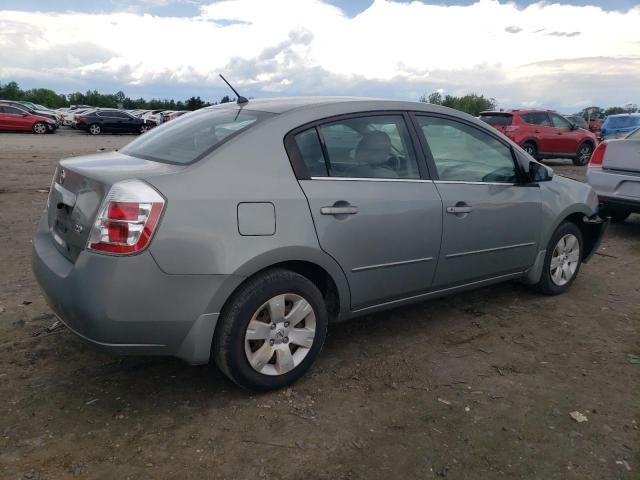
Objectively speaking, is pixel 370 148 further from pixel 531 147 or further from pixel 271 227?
pixel 531 147

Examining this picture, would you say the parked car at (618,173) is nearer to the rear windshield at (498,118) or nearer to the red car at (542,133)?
the red car at (542,133)

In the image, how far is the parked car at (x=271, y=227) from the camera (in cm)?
271

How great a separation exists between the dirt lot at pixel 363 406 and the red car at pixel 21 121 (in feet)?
83.7

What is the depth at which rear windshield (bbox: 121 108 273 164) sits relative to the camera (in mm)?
3150

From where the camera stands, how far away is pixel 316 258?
10.4 ft

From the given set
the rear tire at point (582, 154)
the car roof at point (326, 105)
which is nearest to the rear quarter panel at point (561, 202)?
the car roof at point (326, 105)

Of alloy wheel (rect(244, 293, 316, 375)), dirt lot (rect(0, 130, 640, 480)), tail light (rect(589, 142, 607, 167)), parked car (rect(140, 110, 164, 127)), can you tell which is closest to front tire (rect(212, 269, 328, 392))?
alloy wheel (rect(244, 293, 316, 375))

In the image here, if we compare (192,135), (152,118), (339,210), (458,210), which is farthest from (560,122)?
(152,118)

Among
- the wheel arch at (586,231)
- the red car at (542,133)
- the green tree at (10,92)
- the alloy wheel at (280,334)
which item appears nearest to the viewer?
the alloy wheel at (280,334)

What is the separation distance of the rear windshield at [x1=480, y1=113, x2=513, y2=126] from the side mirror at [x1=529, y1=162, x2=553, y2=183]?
11.6 metres

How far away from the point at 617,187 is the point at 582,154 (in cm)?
1098

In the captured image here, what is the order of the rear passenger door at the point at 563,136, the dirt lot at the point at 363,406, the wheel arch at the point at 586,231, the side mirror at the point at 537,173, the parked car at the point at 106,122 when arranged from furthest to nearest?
the parked car at the point at 106,122 < the rear passenger door at the point at 563,136 < the wheel arch at the point at 586,231 < the side mirror at the point at 537,173 < the dirt lot at the point at 363,406

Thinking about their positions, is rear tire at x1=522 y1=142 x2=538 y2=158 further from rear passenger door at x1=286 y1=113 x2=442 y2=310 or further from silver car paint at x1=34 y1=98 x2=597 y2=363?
rear passenger door at x1=286 y1=113 x2=442 y2=310

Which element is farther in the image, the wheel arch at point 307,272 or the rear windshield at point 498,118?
the rear windshield at point 498,118
